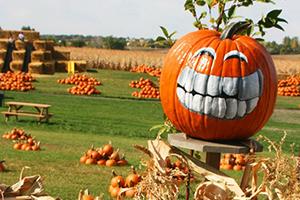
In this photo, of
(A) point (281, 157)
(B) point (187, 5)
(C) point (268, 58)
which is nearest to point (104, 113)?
(B) point (187, 5)

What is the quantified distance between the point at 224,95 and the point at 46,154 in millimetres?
7565

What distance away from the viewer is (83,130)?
50.4 feet

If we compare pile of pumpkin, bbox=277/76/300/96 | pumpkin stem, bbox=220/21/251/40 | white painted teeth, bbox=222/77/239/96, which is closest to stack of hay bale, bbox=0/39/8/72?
pile of pumpkin, bbox=277/76/300/96

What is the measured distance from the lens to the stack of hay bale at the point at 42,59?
1407 inches

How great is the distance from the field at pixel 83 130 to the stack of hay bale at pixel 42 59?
4.55m

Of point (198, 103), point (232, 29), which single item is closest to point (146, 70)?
point (232, 29)

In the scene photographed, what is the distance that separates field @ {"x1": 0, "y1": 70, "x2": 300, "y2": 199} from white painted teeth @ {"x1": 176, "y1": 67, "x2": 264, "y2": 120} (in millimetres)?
3803

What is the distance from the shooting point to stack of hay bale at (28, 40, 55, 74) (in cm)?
3575

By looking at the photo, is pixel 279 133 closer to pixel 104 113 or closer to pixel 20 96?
pixel 104 113

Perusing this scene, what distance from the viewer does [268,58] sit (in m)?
4.23

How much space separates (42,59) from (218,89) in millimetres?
34897

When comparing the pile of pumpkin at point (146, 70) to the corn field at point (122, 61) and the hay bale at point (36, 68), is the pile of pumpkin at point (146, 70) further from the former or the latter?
the hay bale at point (36, 68)

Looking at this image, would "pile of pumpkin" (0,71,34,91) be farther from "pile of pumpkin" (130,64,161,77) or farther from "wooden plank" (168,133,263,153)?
"wooden plank" (168,133,263,153)

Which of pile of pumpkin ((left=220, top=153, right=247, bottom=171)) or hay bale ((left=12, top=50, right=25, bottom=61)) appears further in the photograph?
hay bale ((left=12, top=50, right=25, bottom=61))
